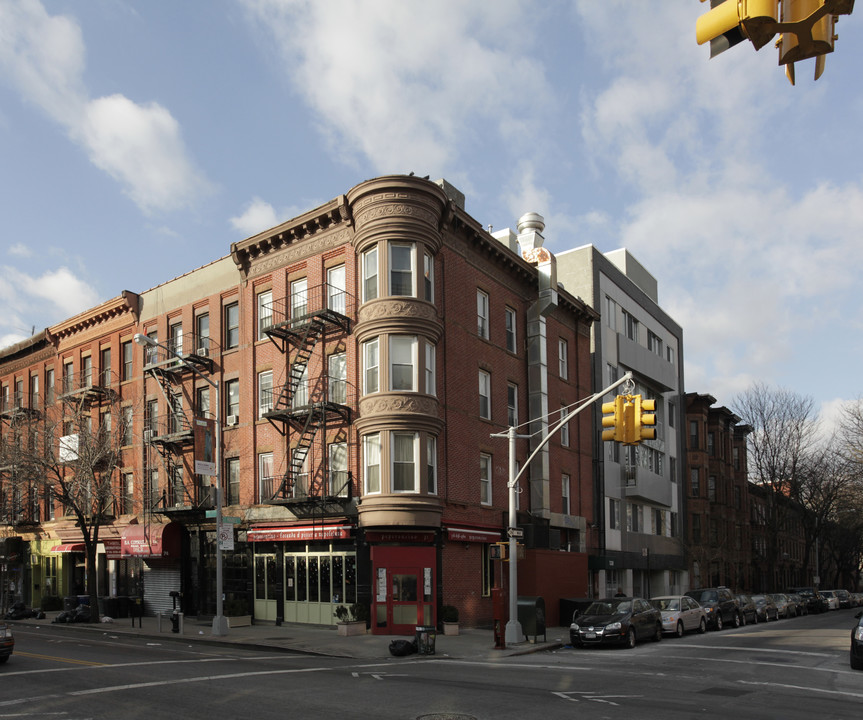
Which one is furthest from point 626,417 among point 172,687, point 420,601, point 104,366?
point 104,366

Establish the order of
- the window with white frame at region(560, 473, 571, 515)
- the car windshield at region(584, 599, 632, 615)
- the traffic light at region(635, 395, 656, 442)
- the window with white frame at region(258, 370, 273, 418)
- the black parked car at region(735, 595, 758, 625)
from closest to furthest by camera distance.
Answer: the traffic light at region(635, 395, 656, 442) < the car windshield at region(584, 599, 632, 615) < the window with white frame at region(258, 370, 273, 418) < the black parked car at region(735, 595, 758, 625) < the window with white frame at region(560, 473, 571, 515)

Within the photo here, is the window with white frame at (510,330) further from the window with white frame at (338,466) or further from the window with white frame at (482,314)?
the window with white frame at (338,466)

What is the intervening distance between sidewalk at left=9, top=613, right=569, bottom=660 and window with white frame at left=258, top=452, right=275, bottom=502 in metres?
4.82

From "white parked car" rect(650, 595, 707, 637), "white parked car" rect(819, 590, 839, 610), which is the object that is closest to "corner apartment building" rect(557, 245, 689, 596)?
"white parked car" rect(650, 595, 707, 637)

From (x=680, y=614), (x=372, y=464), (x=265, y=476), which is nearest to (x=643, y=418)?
(x=372, y=464)

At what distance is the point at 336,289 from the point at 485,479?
30.9 feet

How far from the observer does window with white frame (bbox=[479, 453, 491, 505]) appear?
32.3 m

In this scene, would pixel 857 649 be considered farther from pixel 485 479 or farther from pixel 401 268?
pixel 401 268

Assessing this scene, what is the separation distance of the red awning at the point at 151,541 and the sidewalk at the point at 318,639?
285 cm

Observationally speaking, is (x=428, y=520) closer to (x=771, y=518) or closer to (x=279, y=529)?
(x=279, y=529)

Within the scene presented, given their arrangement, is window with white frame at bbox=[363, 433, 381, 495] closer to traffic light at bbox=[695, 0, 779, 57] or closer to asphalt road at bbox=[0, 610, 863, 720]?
asphalt road at bbox=[0, 610, 863, 720]

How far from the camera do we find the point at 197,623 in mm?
32188

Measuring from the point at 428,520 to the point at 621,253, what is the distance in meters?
31.0

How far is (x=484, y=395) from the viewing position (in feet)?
110
